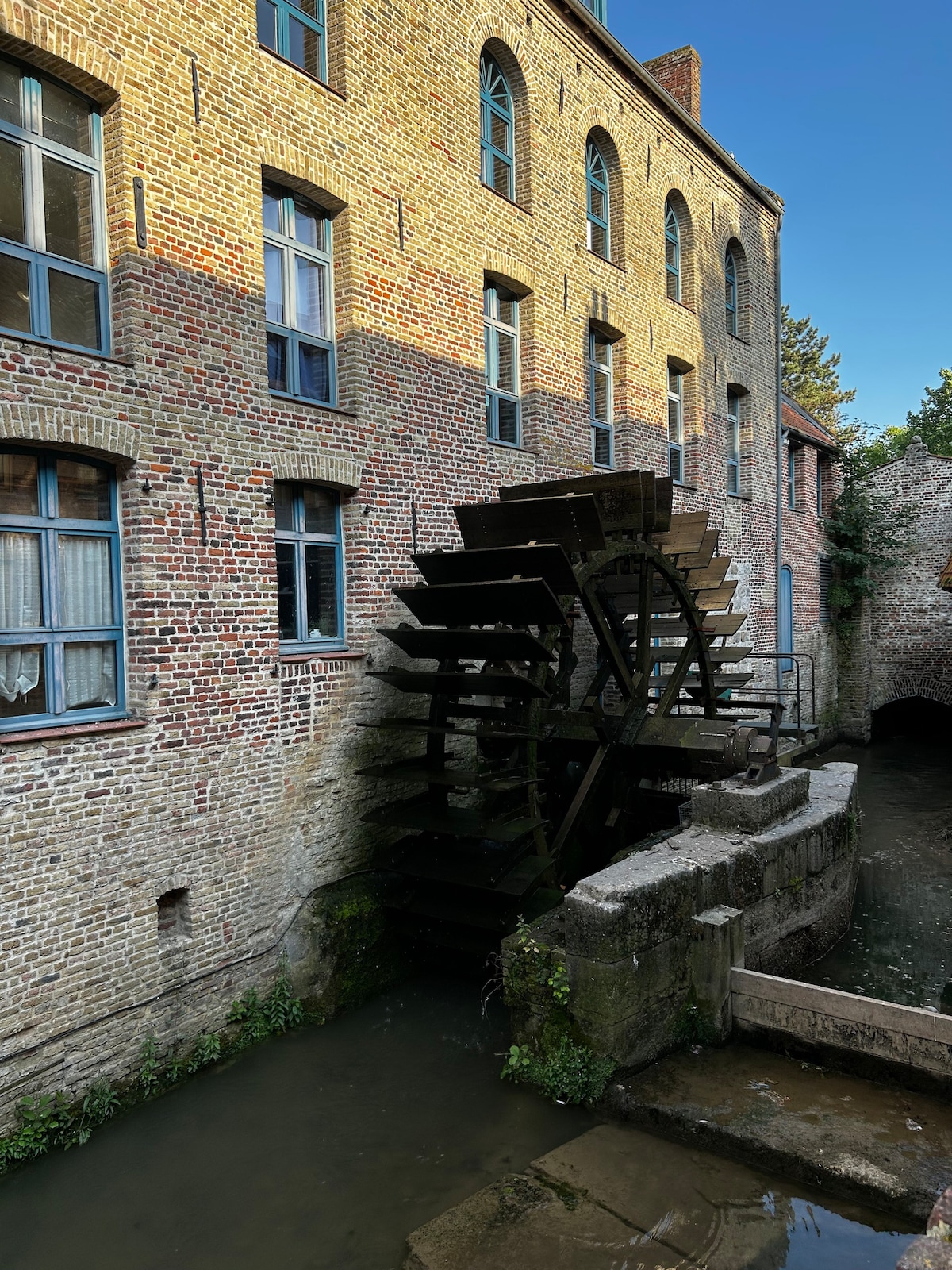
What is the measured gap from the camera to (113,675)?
516cm

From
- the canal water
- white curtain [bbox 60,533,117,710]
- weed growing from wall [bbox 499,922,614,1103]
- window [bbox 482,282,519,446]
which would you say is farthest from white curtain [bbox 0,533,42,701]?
window [bbox 482,282,519,446]

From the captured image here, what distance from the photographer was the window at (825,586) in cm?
1631

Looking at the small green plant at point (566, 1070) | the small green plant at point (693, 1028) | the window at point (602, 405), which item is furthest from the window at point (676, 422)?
the small green plant at point (566, 1070)

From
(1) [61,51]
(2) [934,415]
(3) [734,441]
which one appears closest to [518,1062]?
(1) [61,51]

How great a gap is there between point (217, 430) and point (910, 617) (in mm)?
14669

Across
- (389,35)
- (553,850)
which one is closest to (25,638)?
(553,850)

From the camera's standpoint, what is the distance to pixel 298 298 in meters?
6.42

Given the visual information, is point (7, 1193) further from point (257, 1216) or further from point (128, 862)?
point (128, 862)

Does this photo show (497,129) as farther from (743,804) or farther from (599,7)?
(743,804)

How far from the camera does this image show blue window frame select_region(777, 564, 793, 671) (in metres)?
14.6

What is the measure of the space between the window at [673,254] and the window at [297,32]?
6292mm

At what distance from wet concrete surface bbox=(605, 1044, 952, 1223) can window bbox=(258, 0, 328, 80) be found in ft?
22.8

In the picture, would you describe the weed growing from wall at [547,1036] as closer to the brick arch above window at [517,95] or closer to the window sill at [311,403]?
the window sill at [311,403]

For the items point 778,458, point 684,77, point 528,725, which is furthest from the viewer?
point 778,458
